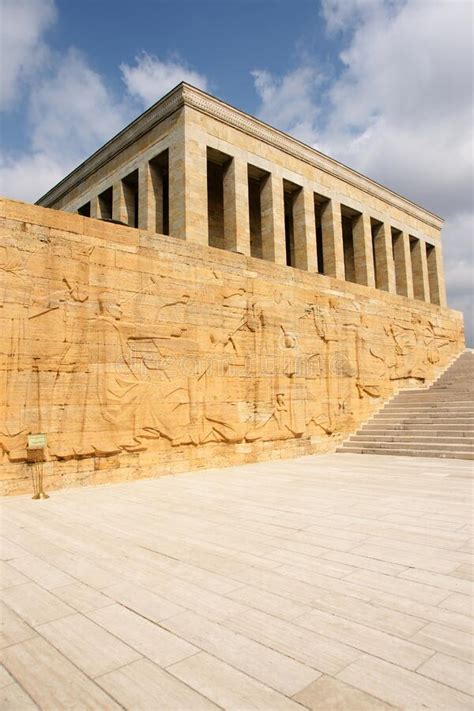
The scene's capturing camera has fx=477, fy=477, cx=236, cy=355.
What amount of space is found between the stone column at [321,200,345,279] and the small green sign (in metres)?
15.2

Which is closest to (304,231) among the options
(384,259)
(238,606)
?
(384,259)

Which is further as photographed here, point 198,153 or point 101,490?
point 198,153

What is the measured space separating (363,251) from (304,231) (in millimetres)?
Result: 4198

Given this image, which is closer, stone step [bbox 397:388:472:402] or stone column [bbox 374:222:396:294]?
stone step [bbox 397:388:472:402]

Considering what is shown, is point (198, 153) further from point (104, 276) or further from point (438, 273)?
point (438, 273)

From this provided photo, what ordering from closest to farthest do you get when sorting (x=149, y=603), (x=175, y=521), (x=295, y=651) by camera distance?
1. (x=295, y=651)
2. (x=149, y=603)
3. (x=175, y=521)

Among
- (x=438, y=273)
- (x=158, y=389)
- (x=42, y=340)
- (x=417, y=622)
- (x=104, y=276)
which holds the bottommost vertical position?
(x=417, y=622)

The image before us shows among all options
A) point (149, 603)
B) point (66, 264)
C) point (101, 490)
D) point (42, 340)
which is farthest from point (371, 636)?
point (66, 264)

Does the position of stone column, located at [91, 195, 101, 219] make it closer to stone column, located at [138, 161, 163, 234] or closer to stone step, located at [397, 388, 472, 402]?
stone column, located at [138, 161, 163, 234]

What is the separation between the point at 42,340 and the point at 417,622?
6224 mm

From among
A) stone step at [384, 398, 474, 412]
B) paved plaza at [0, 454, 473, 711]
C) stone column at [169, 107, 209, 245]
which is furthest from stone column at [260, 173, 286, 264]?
paved plaza at [0, 454, 473, 711]

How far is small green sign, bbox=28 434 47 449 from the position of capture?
21.7 ft

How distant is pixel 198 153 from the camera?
1573 centimetres

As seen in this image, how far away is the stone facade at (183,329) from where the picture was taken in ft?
23.6
